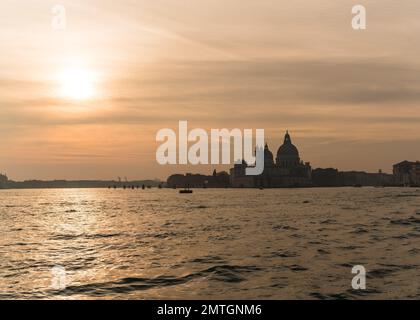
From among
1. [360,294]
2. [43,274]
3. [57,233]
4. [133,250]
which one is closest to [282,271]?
[360,294]

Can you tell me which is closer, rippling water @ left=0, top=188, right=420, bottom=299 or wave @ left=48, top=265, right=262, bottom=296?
rippling water @ left=0, top=188, right=420, bottom=299

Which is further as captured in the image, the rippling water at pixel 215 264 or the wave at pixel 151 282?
the wave at pixel 151 282

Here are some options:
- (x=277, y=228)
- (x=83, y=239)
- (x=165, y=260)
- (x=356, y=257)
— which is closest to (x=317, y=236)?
(x=277, y=228)

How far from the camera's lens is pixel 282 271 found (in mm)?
18938

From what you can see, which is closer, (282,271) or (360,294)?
(360,294)

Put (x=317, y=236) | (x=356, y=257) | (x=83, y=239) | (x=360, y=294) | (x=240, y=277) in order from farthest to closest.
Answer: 1. (x=83, y=239)
2. (x=317, y=236)
3. (x=356, y=257)
4. (x=240, y=277)
5. (x=360, y=294)

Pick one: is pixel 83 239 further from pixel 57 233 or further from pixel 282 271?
pixel 282 271

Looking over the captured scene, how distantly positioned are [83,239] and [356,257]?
1843 centimetres

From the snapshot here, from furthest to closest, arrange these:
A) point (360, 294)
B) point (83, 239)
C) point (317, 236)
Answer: point (83, 239), point (317, 236), point (360, 294)

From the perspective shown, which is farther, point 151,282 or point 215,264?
point 215,264
